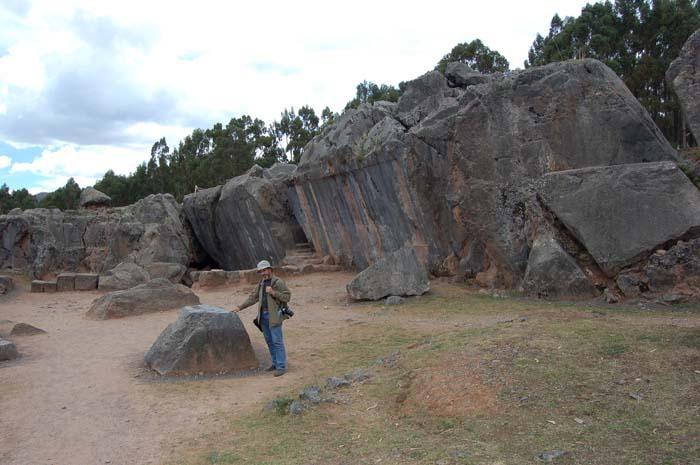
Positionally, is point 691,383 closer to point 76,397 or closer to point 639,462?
point 639,462

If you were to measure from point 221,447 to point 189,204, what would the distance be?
2188cm

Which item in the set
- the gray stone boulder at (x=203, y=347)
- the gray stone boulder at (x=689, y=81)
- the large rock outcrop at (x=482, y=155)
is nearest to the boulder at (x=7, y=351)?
the gray stone boulder at (x=203, y=347)

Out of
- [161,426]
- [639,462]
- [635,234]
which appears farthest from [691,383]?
[635,234]

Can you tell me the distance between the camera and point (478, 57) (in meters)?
30.5

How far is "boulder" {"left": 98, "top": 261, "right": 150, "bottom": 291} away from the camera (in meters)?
18.6

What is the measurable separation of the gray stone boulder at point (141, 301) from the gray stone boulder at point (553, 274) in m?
7.96

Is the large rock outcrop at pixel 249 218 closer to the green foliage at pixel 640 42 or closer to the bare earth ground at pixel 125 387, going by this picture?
the bare earth ground at pixel 125 387

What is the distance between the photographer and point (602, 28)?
26.5 metres

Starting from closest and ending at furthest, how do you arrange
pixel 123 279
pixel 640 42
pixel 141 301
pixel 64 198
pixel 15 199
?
pixel 141 301 < pixel 123 279 < pixel 640 42 < pixel 64 198 < pixel 15 199

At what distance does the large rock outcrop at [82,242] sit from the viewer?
22.6m

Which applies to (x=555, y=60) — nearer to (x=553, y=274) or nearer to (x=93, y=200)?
(x=553, y=274)

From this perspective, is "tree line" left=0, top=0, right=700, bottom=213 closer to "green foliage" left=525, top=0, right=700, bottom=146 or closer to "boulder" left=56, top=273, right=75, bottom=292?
"green foliage" left=525, top=0, right=700, bottom=146

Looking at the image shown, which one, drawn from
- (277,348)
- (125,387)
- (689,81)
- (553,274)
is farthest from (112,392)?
(553,274)

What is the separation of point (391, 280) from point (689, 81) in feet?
25.1
